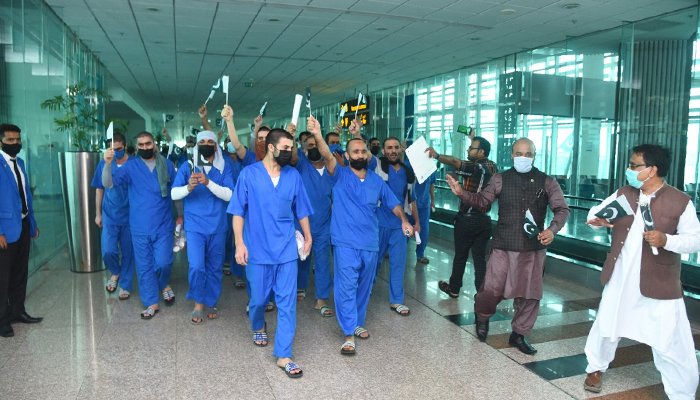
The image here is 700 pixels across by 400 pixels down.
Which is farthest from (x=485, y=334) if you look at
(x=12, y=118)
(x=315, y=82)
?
(x=315, y=82)

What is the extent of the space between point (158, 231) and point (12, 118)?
2561 mm

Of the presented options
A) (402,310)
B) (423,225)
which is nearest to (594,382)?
(402,310)

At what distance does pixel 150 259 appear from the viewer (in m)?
4.84

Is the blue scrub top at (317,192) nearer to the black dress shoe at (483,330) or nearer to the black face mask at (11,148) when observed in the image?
the black dress shoe at (483,330)

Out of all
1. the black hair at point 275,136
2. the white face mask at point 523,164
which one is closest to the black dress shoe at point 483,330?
the white face mask at point 523,164

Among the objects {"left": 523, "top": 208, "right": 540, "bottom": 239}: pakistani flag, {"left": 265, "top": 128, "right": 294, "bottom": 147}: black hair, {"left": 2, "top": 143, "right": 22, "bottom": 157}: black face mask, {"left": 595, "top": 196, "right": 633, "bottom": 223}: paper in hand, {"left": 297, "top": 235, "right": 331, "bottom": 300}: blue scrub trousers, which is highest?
{"left": 265, "top": 128, "right": 294, "bottom": 147}: black hair

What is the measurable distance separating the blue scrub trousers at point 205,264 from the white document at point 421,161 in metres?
1.89

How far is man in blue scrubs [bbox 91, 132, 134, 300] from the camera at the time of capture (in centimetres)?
544

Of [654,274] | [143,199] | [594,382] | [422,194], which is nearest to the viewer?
[654,274]

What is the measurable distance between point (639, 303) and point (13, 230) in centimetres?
466

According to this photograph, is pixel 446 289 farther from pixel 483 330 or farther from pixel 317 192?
pixel 317 192

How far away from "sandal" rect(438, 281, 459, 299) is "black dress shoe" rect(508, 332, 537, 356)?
4.79 ft

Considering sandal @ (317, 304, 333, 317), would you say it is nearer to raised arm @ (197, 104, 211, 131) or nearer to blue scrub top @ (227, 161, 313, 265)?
blue scrub top @ (227, 161, 313, 265)

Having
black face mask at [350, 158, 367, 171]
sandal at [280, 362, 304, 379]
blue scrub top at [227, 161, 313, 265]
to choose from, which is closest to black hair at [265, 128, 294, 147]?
blue scrub top at [227, 161, 313, 265]
